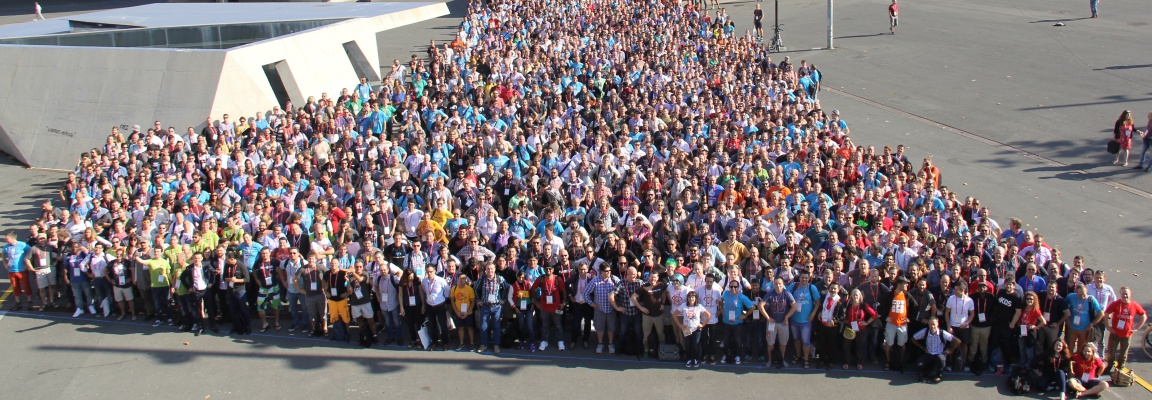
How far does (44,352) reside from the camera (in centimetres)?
1138

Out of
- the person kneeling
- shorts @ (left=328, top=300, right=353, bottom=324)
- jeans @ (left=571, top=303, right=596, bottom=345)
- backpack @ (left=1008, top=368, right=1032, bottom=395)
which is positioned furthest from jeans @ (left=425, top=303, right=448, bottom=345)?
backpack @ (left=1008, top=368, right=1032, bottom=395)

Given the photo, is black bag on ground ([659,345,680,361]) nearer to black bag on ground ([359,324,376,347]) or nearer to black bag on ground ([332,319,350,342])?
black bag on ground ([359,324,376,347])

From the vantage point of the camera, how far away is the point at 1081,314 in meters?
9.87

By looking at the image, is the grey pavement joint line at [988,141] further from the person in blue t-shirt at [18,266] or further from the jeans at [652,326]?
the person in blue t-shirt at [18,266]

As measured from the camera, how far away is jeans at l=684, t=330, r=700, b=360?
34.6 feet

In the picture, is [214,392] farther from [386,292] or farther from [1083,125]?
[1083,125]

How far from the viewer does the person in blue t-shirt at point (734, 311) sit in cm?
1040

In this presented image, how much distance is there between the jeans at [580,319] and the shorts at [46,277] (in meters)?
6.98

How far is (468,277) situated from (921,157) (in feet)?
35.1

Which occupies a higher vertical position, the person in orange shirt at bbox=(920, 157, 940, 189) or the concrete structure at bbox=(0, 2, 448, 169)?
the concrete structure at bbox=(0, 2, 448, 169)

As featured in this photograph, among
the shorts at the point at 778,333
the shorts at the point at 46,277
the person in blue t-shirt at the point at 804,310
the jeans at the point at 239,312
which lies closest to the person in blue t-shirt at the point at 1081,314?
the person in blue t-shirt at the point at 804,310

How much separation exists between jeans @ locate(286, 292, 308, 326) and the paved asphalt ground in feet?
0.92

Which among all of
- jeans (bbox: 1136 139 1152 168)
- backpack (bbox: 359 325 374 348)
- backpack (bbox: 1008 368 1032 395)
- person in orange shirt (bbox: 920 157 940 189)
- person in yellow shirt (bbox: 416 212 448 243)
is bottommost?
backpack (bbox: 1008 368 1032 395)

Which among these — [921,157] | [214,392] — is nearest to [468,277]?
[214,392]
